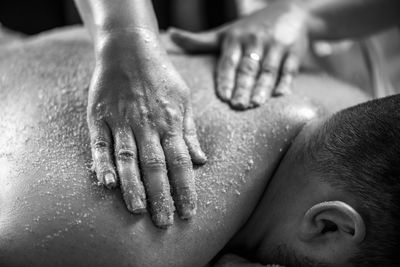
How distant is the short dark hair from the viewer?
78 cm

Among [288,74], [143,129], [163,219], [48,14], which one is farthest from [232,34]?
[48,14]

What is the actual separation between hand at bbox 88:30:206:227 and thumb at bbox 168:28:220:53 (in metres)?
0.24

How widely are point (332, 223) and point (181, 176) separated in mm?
265

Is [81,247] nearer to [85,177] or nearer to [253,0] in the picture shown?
[85,177]

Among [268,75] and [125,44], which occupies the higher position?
[125,44]

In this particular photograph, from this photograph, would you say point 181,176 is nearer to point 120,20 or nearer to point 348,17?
point 120,20

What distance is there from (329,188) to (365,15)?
716mm

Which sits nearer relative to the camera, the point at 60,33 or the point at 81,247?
the point at 81,247

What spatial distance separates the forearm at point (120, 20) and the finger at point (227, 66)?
7.0 inches

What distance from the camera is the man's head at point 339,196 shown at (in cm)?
78

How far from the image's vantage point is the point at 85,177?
810mm

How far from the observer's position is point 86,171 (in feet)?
2.68

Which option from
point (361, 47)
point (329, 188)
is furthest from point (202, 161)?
point (361, 47)

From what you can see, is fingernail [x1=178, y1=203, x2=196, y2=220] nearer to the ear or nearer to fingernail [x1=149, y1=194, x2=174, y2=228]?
fingernail [x1=149, y1=194, x2=174, y2=228]
